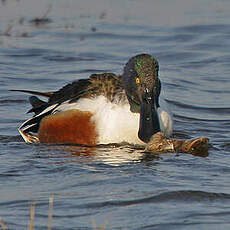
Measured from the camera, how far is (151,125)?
7090 millimetres

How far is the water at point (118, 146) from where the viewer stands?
563 cm

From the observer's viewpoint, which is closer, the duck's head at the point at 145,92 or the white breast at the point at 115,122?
the duck's head at the point at 145,92

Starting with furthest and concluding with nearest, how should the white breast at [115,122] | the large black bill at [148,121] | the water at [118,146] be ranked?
1. the white breast at [115,122]
2. the large black bill at [148,121]
3. the water at [118,146]

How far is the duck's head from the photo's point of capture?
7.09 meters

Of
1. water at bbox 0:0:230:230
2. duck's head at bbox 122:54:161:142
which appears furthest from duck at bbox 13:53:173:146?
water at bbox 0:0:230:230

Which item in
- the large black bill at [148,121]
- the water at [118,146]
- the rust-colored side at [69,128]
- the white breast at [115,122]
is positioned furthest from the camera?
the rust-colored side at [69,128]

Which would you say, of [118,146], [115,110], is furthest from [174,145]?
[115,110]

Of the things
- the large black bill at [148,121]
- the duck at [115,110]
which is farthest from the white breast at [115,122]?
the large black bill at [148,121]

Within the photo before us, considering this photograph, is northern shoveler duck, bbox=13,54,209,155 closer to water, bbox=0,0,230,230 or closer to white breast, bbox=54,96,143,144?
white breast, bbox=54,96,143,144

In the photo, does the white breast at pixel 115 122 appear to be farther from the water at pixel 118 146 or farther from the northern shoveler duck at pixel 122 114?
the water at pixel 118 146

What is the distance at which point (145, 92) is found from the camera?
23.4 feet

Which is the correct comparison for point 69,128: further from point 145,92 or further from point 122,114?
point 145,92

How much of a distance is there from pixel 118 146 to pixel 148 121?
0.43 metres

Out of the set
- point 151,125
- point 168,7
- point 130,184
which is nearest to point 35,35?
point 168,7
